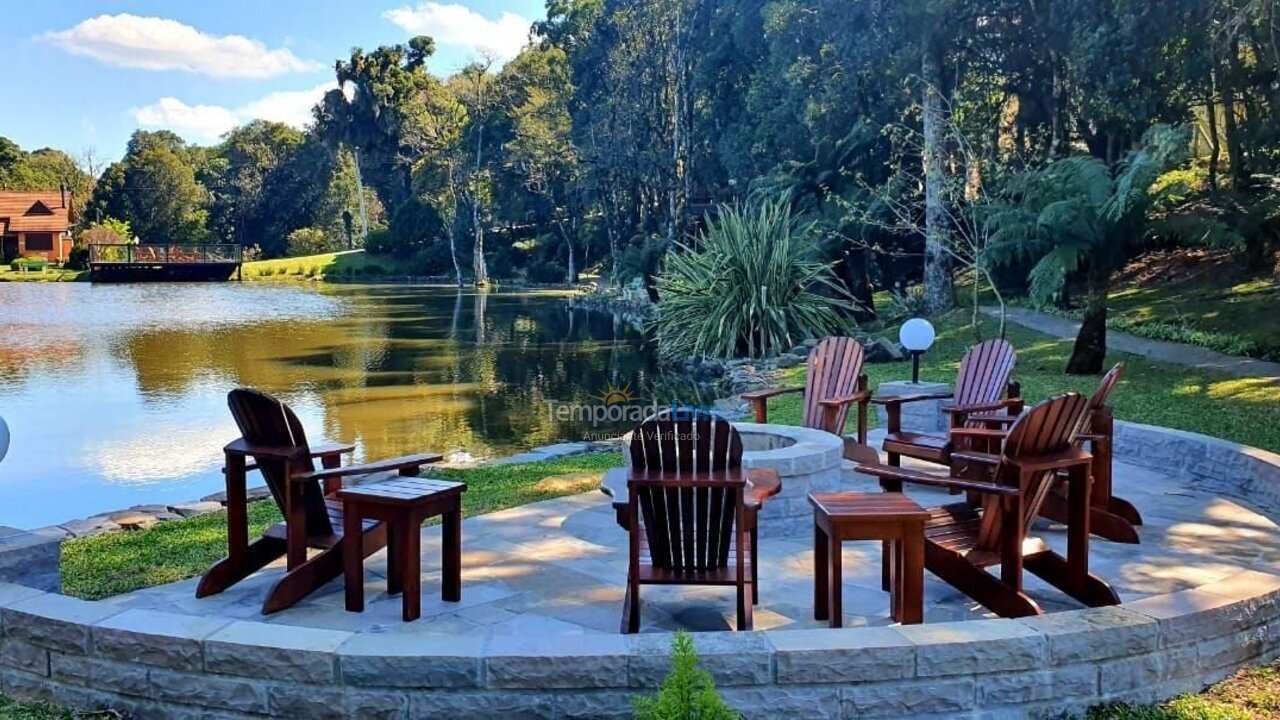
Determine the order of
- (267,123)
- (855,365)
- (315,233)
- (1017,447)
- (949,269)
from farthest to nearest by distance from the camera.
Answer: (267,123) → (315,233) → (949,269) → (855,365) → (1017,447)

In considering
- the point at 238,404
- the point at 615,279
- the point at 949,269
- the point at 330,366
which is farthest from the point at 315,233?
the point at 238,404

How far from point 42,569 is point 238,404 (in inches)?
36.8

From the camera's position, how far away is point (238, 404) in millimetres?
Result: 3770

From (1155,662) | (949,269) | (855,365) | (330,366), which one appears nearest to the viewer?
(1155,662)

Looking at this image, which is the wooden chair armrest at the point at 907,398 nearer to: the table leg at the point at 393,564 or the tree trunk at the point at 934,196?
the table leg at the point at 393,564

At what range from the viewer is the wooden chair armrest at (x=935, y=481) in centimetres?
341

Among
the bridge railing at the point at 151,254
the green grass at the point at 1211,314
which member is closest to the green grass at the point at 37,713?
the green grass at the point at 1211,314

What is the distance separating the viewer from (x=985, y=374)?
19.3 ft

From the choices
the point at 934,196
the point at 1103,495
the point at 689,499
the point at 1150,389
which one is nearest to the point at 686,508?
the point at 689,499

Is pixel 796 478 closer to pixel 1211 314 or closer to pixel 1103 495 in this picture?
pixel 1103 495

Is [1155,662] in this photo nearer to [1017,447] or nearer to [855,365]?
[1017,447]

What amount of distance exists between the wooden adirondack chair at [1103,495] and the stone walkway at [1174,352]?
5.80 metres

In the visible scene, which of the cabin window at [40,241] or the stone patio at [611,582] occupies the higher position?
the cabin window at [40,241]

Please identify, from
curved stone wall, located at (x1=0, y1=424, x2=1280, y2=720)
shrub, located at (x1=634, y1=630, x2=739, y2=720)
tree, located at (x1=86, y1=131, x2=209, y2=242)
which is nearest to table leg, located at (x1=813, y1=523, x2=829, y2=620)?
curved stone wall, located at (x1=0, y1=424, x2=1280, y2=720)
